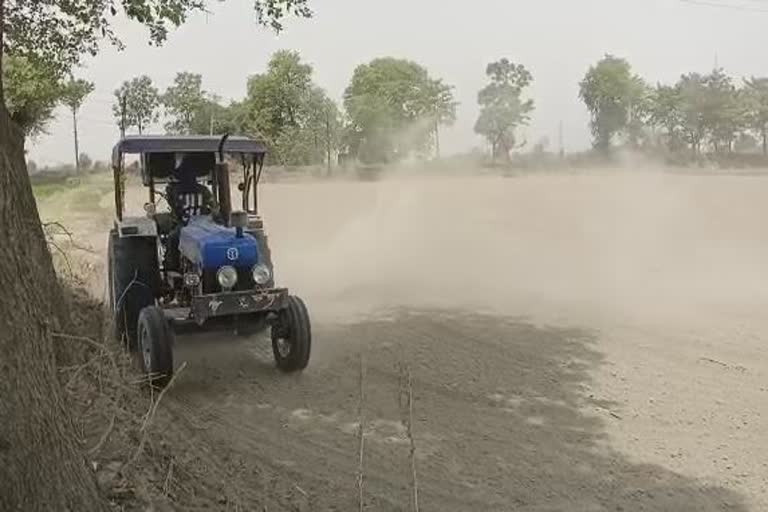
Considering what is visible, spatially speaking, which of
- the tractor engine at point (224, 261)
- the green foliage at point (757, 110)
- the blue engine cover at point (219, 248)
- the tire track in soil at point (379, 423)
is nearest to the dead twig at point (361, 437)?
the tire track in soil at point (379, 423)

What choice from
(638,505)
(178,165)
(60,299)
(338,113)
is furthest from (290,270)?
(338,113)

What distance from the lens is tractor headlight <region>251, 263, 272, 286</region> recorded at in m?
7.34

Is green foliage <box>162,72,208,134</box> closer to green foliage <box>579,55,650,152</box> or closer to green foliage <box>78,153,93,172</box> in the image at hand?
green foliage <box>78,153,93,172</box>

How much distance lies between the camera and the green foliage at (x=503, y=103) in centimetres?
5759

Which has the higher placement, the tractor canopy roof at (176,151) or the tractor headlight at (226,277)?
the tractor canopy roof at (176,151)

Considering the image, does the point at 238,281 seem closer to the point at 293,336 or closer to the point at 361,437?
the point at 293,336

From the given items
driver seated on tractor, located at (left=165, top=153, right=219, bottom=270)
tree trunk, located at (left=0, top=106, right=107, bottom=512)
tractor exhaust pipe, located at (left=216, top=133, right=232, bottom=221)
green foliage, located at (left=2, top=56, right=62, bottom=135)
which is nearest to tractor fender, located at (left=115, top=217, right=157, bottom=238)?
driver seated on tractor, located at (left=165, top=153, right=219, bottom=270)

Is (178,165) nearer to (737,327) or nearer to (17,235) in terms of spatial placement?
(17,235)

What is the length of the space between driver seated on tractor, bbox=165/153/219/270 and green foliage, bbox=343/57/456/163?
38276 millimetres

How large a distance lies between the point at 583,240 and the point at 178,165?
10.9 metres

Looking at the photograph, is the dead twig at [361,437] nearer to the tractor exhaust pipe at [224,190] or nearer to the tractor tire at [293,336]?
the tractor tire at [293,336]

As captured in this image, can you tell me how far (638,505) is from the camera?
498 centimetres

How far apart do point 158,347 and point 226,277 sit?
33.4 inches

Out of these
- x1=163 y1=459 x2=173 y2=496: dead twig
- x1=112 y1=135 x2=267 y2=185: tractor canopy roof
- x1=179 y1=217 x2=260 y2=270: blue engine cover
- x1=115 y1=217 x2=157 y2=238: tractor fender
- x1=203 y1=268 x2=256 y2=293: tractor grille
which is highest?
x1=112 y1=135 x2=267 y2=185: tractor canopy roof
